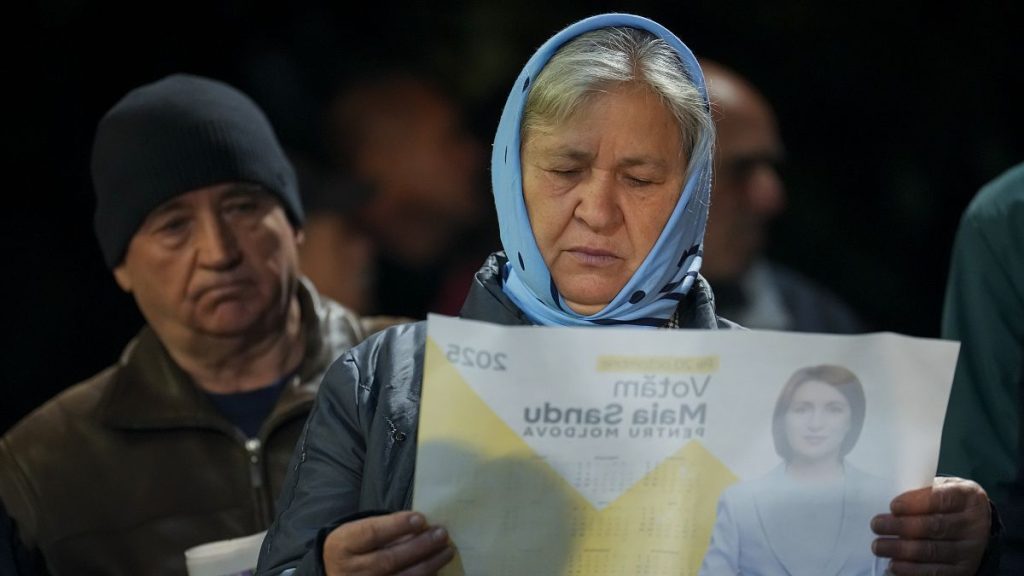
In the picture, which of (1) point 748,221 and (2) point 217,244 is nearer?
(2) point 217,244

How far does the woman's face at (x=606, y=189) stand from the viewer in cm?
215

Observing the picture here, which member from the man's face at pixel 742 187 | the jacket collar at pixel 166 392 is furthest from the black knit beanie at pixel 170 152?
the man's face at pixel 742 187

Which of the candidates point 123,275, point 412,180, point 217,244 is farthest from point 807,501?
point 412,180

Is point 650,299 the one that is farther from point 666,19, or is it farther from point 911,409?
point 666,19

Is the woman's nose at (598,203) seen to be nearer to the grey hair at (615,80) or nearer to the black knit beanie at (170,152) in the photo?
the grey hair at (615,80)

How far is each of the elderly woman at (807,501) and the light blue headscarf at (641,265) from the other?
0.31m

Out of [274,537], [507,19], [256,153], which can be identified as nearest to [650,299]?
[274,537]

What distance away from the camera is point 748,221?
4.79 metres

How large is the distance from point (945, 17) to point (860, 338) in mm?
3131

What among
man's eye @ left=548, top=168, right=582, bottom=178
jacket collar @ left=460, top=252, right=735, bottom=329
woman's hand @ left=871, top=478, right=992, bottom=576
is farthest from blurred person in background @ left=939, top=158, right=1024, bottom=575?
man's eye @ left=548, top=168, right=582, bottom=178

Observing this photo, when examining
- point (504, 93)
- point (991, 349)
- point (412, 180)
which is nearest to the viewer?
point (991, 349)

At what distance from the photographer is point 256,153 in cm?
341

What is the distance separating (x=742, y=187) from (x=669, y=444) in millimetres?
2915

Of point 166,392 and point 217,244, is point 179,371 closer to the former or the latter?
point 166,392
